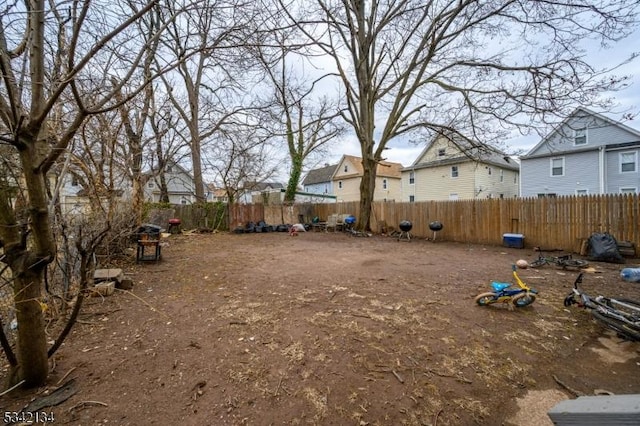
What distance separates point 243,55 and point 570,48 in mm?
9327

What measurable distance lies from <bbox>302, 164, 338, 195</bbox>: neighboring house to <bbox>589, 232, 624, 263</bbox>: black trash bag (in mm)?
25489

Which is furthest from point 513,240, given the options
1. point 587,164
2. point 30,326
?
point 587,164

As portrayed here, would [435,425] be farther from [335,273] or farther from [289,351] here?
[335,273]

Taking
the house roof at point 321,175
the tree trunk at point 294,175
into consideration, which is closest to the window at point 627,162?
the tree trunk at point 294,175

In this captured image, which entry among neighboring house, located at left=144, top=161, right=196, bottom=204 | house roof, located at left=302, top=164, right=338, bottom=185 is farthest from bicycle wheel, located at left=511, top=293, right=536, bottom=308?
house roof, located at left=302, top=164, right=338, bottom=185

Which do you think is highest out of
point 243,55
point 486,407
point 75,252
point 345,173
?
point 345,173

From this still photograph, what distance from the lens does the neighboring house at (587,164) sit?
43.8 ft

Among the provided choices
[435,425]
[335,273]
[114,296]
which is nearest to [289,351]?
[435,425]

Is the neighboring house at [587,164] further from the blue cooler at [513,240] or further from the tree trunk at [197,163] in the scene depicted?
the tree trunk at [197,163]

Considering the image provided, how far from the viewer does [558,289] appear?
409 centimetres

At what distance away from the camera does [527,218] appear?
26.7 feet

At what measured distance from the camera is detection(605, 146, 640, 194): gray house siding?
13.1 meters

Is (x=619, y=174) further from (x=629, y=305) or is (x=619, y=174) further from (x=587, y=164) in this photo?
(x=629, y=305)

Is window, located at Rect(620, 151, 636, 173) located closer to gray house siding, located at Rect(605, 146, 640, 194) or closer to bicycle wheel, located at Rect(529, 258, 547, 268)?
gray house siding, located at Rect(605, 146, 640, 194)
